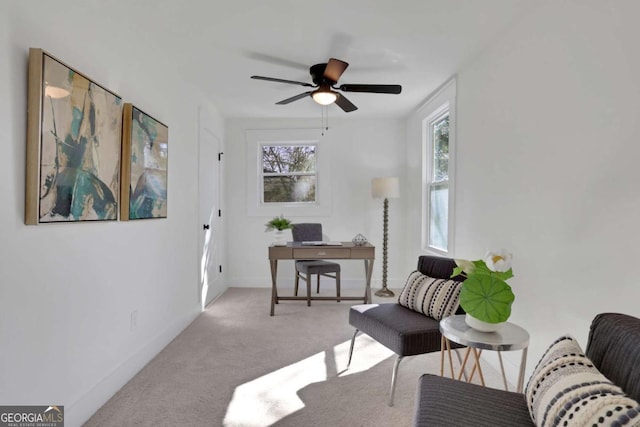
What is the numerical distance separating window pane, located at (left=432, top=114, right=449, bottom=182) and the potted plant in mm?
2210

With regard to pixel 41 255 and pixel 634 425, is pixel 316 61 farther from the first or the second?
pixel 634 425

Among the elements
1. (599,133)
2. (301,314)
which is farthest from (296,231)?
(599,133)

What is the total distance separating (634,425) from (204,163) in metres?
3.90

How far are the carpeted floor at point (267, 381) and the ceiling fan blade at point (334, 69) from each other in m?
2.17

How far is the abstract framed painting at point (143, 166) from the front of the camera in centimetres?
226

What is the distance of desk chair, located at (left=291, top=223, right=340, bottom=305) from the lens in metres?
4.05

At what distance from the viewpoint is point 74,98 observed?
5.69 feet

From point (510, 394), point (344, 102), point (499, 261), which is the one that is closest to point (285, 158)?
point (344, 102)

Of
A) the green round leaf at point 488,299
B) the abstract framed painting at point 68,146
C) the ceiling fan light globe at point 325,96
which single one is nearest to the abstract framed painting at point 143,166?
the abstract framed painting at point 68,146

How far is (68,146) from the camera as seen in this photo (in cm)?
169

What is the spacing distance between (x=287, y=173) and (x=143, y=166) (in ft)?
8.94

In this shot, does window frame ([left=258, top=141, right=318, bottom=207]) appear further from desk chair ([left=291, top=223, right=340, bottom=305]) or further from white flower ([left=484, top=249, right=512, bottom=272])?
white flower ([left=484, top=249, right=512, bottom=272])

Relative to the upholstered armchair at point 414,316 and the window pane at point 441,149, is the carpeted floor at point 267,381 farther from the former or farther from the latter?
the window pane at point 441,149

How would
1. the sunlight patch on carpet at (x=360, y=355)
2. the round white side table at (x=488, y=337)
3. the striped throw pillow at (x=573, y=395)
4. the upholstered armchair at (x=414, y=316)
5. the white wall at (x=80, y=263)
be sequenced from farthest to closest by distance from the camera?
the sunlight patch on carpet at (x=360, y=355), the upholstered armchair at (x=414, y=316), the round white side table at (x=488, y=337), the white wall at (x=80, y=263), the striped throw pillow at (x=573, y=395)
